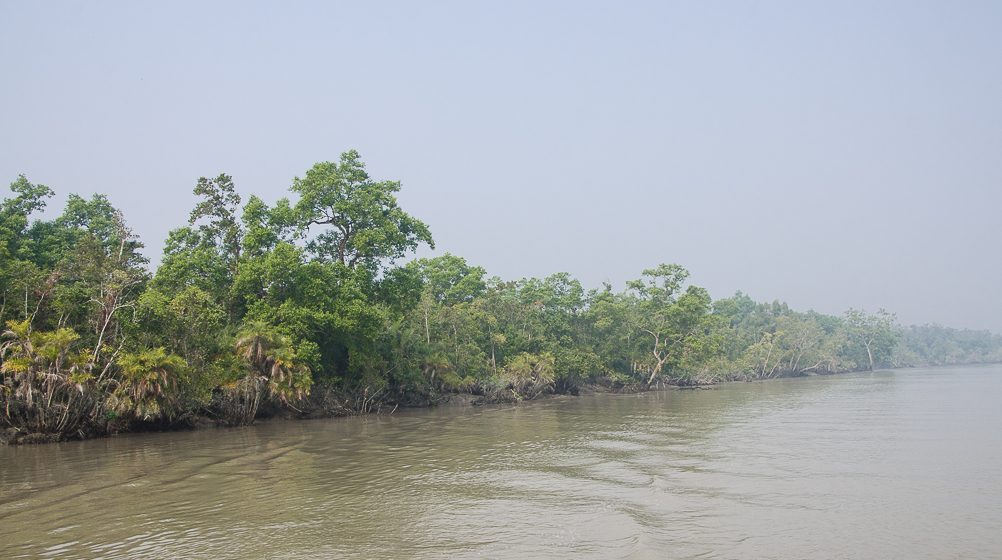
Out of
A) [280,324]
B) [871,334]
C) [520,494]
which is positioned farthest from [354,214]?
[871,334]

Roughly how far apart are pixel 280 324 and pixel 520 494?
55.9 feet

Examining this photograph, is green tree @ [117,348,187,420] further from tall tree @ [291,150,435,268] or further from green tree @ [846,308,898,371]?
green tree @ [846,308,898,371]

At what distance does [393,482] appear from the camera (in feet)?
43.2

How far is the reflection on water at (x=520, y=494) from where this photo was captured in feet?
28.3

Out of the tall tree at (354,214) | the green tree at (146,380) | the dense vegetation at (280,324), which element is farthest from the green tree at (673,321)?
the green tree at (146,380)

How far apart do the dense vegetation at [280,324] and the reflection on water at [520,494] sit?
2333 mm

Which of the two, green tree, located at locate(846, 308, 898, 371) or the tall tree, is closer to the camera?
the tall tree

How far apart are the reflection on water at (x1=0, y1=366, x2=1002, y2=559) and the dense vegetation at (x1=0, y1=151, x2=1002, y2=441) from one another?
2.33 m

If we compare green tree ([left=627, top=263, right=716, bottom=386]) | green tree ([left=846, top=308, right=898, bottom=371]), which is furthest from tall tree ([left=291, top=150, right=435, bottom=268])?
green tree ([left=846, top=308, right=898, bottom=371])

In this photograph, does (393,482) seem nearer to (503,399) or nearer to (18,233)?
(503,399)

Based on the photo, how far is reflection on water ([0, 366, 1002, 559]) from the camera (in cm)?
862

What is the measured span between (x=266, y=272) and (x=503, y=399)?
17.5m

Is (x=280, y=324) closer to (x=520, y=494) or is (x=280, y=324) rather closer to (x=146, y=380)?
(x=146, y=380)

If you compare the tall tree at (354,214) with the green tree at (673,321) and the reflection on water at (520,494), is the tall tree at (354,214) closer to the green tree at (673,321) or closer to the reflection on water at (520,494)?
the reflection on water at (520,494)
